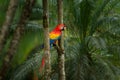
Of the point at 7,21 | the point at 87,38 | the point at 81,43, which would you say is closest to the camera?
the point at 7,21

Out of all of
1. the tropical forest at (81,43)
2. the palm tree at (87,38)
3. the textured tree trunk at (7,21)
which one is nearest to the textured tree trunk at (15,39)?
the textured tree trunk at (7,21)

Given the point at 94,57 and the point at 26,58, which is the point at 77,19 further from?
the point at 26,58

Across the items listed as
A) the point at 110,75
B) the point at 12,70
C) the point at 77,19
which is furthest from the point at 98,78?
the point at 12,70

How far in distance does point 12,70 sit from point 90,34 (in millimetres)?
2634

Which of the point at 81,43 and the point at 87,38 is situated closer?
the point at 87,38

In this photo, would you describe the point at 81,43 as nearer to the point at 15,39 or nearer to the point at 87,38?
the point at 87,38

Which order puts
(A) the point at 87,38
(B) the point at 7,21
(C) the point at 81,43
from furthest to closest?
(C) the point at 81,43 < (A) the point at 87,38 < (B) the point at 7,21

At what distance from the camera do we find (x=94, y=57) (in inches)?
371

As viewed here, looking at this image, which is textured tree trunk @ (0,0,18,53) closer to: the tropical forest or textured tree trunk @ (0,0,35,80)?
textured tree trunk @ (0,0,35,80)

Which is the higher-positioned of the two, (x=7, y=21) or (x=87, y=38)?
(x=7, y=21)

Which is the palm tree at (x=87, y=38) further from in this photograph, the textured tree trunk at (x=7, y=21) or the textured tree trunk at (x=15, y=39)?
the textured tree trunk at (x=7, y=21)

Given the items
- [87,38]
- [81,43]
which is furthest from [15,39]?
[81,43]

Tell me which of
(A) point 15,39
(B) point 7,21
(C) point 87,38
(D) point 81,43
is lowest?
(D) point 81,43

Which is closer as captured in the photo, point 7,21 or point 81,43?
point 7,21
